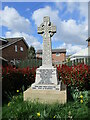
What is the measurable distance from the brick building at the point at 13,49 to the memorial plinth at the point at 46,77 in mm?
14323

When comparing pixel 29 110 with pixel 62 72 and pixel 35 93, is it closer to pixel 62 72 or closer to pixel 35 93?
pixel 35 93

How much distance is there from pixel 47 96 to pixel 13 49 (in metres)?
17.5

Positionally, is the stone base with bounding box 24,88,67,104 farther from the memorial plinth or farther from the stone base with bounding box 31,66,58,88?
the stone base with bounding box 31,66,58,88

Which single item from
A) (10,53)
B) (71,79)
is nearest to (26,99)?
(71,79)

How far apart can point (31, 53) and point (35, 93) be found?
26.3 m

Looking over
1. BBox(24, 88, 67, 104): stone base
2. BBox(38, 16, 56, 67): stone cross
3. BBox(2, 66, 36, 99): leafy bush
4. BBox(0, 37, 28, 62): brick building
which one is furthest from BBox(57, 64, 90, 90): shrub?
BBox(0, 37, 28, 62): brick building

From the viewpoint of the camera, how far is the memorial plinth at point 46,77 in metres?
3.85

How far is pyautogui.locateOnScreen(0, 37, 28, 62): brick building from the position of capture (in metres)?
18.0

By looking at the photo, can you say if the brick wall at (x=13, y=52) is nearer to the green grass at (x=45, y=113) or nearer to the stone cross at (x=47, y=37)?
the stone cross at (x=47, y=37)

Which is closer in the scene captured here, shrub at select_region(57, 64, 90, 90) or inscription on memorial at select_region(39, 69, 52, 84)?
inscription on memorial at select_region(39, 69, 52, 84)

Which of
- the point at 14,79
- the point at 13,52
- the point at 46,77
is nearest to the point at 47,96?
the point at 46,77

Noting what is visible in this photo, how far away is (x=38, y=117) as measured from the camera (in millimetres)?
2793

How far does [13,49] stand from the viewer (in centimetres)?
1988

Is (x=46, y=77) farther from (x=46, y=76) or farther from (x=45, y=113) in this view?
(x=45, y=113)
